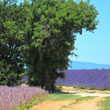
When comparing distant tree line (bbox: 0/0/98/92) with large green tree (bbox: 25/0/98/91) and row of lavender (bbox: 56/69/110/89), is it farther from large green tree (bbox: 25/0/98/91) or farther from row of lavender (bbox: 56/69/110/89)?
row of lavender (bbox: 56/69/110/89)

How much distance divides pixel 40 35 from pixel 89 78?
19033mm

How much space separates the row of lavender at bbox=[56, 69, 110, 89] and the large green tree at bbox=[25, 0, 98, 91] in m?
11.6

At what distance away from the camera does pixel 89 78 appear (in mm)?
37125

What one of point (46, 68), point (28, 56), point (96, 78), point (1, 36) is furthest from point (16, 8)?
point (96, 78)

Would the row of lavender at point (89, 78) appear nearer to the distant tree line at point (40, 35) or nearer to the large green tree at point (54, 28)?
the distant tree line at point (40, 35)

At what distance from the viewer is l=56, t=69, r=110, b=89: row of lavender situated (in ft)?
112

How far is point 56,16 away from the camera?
64.4 feet

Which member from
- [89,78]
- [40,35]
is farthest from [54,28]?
[89,78]

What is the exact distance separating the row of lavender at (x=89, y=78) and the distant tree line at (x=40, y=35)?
1066 cm

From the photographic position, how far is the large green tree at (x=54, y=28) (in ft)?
65.5

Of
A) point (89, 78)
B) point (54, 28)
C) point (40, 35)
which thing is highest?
point (54, 28)

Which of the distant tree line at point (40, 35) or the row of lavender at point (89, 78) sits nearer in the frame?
the distant tree line at point (40, 35)

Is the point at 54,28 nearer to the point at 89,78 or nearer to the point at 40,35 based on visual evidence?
the point at 40,35

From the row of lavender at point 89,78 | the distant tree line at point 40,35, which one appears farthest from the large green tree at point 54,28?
the row of lavender at point 89,78
